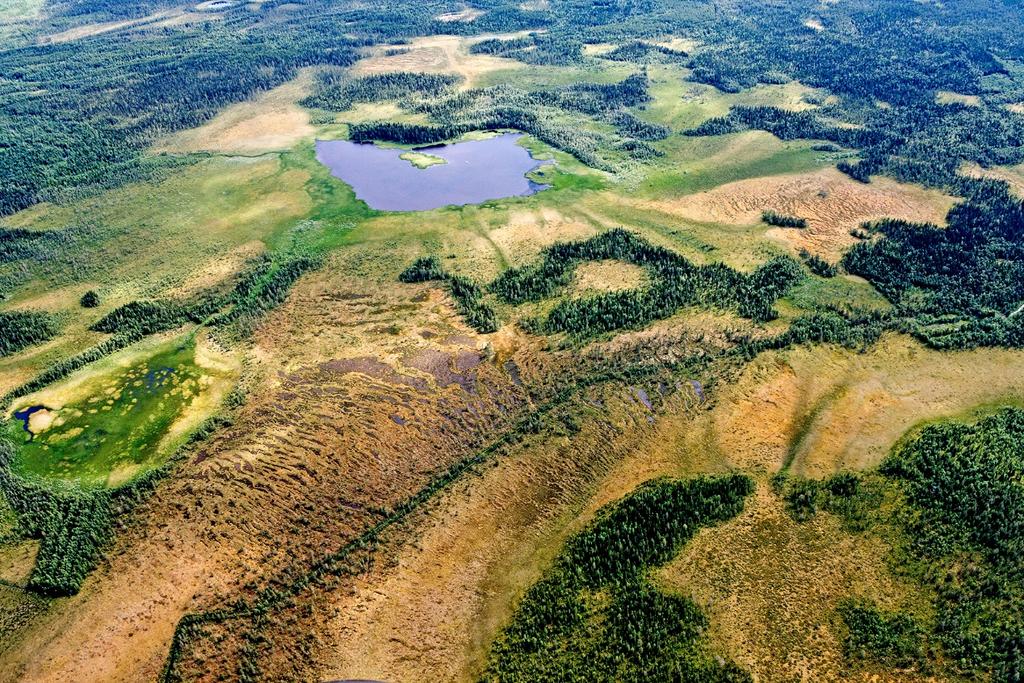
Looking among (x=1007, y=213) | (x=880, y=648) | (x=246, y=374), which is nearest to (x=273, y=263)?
(x=246, y=374)

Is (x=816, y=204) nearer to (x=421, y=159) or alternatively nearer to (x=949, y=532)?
(x=949, y=532)

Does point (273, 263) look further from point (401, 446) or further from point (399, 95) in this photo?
point (399, 95)

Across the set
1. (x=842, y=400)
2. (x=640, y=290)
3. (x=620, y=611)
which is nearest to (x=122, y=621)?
(x=620, y=611)

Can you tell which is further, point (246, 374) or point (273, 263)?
point (273, 263)

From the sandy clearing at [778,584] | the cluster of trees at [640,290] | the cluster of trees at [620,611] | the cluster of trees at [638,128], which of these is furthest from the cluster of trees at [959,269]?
the cluster of trees at [638,128]

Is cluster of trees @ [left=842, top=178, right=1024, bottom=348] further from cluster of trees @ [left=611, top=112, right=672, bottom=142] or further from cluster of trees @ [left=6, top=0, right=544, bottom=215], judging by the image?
cluster of trees @ [left=6, top=0, right=544, bottom=215]

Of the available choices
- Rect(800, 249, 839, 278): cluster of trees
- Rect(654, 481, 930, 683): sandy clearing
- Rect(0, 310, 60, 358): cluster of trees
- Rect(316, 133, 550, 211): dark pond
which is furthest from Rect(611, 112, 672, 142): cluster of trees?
Rect(0, 310, 60, 358): cluster of trees

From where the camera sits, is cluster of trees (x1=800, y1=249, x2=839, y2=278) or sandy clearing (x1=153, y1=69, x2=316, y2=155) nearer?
cluster of trees (x1=800, y1=249, x2=839, y2=278)
